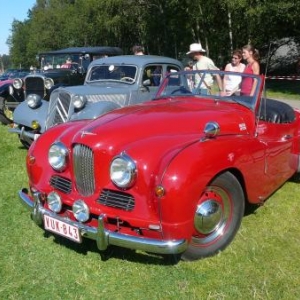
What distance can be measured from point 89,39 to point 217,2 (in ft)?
77.1

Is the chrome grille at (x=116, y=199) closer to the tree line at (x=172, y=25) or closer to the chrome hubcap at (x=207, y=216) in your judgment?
the chrome hubcap at (x=207, y=216)

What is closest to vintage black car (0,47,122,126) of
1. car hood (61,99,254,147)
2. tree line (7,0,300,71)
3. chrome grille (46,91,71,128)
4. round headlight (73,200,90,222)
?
chrome grille (46,91,71,128)

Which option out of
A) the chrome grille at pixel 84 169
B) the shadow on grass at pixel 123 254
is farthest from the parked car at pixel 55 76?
the chrome grille at pixel 84 169

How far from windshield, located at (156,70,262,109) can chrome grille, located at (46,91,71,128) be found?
7.96 ft

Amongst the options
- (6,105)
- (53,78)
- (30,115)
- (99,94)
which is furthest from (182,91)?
(6,105)

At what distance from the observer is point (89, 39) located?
153ft

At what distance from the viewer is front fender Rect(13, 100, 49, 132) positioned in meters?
7.56

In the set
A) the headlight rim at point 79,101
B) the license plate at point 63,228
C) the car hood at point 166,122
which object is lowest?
the license plate at point 63,228

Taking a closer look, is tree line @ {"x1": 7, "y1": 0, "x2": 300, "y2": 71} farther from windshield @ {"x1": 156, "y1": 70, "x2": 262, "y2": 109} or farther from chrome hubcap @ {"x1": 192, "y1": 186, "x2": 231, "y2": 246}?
chrome hubcap @ {"x1": 192, "y1": 186, "x2": 231, "y2": 246}

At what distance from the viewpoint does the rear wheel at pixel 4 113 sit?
10906 mm

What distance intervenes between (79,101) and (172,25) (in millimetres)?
27769

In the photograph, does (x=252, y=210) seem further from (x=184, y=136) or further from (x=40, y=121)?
(x=40, y=121)

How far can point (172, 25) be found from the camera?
33.3m

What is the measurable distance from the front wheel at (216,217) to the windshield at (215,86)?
1141 mm
